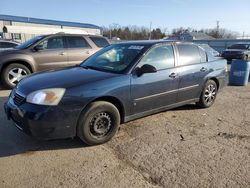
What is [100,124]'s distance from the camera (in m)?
3.90

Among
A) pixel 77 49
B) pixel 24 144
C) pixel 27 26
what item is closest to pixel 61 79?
pixel 24 144

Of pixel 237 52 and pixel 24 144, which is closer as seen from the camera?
pixel 24 144

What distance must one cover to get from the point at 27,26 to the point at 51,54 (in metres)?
43.1

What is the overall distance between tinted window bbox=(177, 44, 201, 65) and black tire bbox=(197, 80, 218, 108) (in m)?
0.66

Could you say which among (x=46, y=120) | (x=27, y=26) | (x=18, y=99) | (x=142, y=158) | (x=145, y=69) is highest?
(x=27, y=26)

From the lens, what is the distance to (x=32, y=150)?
12.2ft

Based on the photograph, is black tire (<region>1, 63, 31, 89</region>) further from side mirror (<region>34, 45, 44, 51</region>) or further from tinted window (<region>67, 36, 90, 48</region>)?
tinted window (<region>67, 36, 90, 48</region>)

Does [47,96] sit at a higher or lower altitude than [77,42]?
lower

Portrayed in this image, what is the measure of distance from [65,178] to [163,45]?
300 centimetres

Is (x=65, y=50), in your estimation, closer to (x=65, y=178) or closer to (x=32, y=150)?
(x=32, y=150)

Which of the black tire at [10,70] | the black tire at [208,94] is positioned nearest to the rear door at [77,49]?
the black tire at [10,70]

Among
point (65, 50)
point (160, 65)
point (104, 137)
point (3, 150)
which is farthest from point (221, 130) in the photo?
point (65, 50)

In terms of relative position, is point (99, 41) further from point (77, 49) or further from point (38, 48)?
point (38, 48)

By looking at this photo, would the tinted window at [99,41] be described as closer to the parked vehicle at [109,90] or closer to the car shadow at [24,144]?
the parked vehicle at [109,90]
